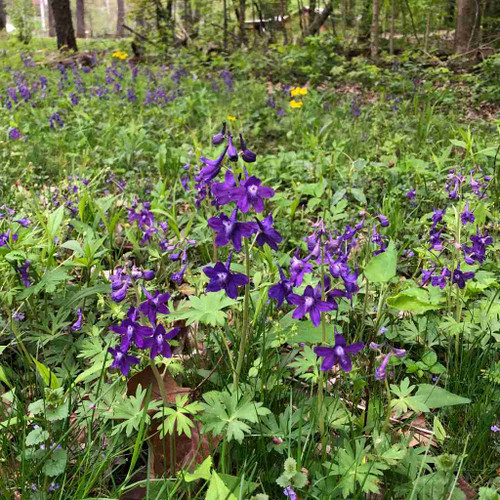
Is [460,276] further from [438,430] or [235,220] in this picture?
[235,220]

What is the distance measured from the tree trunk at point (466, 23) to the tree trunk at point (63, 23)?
10.2m

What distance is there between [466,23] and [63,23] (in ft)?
35.6

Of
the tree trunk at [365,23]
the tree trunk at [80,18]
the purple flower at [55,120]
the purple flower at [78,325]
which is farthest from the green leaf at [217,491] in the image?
the tree trunk at [80,18]

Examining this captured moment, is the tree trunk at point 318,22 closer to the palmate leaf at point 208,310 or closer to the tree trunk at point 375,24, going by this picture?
the tree trunk at point 375,24

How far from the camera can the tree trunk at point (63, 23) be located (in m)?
13.6

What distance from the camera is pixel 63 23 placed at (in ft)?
45.4

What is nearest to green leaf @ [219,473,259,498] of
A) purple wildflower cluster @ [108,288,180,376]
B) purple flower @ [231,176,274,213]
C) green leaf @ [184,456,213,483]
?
green leaf @ [184,456,213,483]

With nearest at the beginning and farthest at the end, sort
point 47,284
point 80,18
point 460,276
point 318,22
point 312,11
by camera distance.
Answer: point 460,276 < point 47,284 < point 318,22 < point 312,11 < point 80,18

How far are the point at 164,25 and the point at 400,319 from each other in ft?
43.1

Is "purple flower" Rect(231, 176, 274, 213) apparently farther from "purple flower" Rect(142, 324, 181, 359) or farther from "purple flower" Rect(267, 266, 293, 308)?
"purple flower" Rect(142, 324, 181, 359)

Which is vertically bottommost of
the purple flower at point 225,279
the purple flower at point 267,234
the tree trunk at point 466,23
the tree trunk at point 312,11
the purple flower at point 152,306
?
the purple flower at point 152,306

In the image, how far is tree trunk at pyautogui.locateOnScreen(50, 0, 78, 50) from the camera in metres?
13.6

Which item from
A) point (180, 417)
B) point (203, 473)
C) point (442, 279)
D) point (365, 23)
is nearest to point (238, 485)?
point (203, 473)

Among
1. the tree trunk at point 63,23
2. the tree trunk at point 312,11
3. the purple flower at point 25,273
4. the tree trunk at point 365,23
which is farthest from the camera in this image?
the tree trunk at point 63,23
